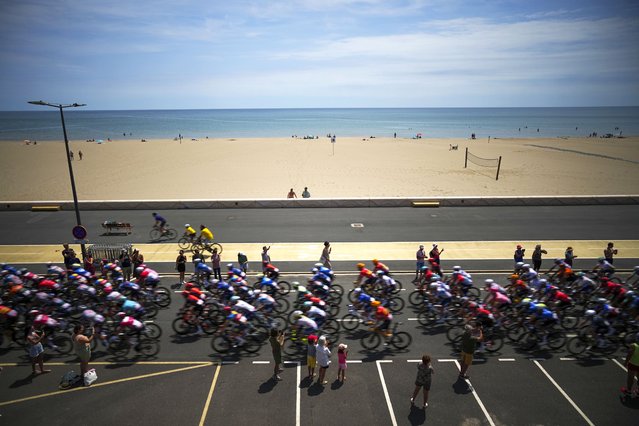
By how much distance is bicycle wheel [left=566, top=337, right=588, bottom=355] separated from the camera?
1124 cm

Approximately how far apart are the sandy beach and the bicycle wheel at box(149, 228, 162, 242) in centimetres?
1032

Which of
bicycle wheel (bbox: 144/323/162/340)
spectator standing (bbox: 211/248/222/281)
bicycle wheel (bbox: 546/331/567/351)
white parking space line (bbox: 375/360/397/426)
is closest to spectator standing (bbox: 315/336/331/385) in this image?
white parking space line (bbox: 375/360/397/426)

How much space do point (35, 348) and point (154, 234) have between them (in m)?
12.0

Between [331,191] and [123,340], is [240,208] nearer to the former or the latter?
[331,191]

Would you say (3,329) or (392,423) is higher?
(3,329)

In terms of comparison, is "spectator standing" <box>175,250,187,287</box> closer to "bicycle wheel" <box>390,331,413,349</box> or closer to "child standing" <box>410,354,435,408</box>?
"bicycle wheel" <box>390,331,413,349</box>

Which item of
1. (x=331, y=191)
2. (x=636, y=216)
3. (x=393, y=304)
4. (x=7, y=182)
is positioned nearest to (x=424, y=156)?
(x=331, y=191)

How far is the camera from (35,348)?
10.3 metres

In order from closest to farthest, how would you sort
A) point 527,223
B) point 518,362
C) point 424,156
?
point 518,362 < point 527,223 < point 424,156

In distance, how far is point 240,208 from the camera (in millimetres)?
27062

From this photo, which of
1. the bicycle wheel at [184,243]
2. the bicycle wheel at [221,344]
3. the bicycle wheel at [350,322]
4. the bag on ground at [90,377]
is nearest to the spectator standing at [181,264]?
the bicycle wheel at [184,243]

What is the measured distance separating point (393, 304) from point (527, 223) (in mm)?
14288

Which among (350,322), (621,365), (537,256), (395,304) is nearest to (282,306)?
(350,322)

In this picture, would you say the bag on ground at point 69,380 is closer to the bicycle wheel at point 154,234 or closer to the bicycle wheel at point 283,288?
the bicycle wheel at point 283,288
